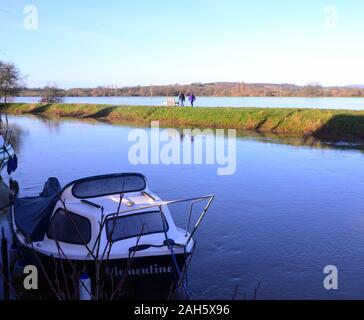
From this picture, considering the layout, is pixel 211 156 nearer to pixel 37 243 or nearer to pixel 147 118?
pixel 37 243

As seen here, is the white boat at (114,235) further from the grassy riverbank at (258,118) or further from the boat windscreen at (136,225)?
the grassy riverbank at (258,118)

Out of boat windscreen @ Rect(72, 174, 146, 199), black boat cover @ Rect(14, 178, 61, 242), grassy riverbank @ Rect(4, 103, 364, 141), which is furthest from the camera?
grassy riverbank @ Rect(4, 103, 364, 141)

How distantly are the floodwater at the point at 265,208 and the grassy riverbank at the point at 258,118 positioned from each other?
5.34 meters

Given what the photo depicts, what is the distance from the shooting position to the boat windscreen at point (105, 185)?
9.20 m

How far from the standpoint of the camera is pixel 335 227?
1255 cm

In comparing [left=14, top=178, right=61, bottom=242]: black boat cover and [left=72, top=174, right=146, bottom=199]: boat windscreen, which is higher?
[left=72, top=174, right=146, bottom=199]: boat windscreen

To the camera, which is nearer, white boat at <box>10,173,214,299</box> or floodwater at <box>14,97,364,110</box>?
white boat at <box>10,173,214,299</box>

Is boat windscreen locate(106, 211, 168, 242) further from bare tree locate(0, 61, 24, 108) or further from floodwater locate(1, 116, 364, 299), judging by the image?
bare tree locate(0, 61, 24, 108)

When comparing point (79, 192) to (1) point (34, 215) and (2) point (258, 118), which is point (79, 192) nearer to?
(1) point (34, 215)

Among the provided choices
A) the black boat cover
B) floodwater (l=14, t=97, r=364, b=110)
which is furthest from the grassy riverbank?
the black boat cover

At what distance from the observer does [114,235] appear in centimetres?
820

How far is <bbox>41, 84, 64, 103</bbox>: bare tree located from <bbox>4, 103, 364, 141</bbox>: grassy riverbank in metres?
19.5

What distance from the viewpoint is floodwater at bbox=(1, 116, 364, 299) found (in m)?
9.36
